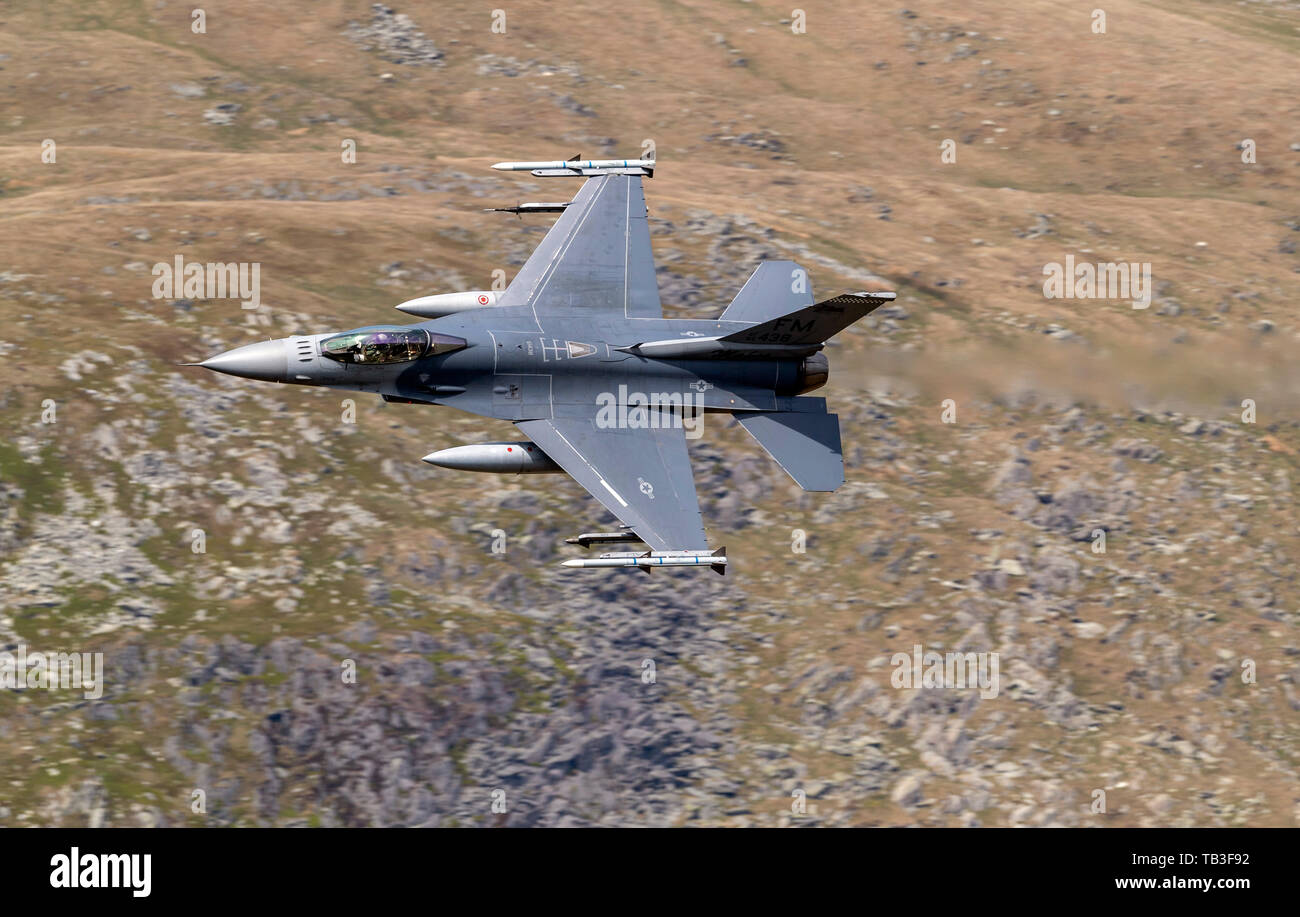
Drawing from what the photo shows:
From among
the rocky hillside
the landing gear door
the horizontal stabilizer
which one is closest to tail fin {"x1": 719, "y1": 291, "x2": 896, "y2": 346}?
the horizontal stabilizer

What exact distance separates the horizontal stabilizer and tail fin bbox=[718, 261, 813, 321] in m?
2.47

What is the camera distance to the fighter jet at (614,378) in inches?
1268

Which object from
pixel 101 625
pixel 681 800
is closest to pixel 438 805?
pixel 681 800

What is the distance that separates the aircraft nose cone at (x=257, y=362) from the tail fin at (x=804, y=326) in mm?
9671

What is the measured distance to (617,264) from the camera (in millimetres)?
35625

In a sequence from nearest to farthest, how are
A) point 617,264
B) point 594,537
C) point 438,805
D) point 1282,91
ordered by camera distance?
point 594,537
point 617,264
point 438,805
point 1282,91

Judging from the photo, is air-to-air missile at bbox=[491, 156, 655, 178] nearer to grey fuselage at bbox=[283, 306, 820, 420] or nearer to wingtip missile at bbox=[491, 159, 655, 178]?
wingtip missile at bbox=[491, 159, 655, 178]

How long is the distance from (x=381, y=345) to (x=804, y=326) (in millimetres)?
9374

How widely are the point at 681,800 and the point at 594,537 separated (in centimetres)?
1582

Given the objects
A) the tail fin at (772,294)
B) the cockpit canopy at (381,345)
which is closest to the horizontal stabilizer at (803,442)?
the tail fin at (772,294)

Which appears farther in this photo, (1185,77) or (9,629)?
(1185,77)

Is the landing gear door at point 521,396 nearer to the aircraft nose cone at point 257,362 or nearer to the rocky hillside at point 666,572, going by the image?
the aircraft nose cone at point 257,362

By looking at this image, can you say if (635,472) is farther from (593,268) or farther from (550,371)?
(593,268)

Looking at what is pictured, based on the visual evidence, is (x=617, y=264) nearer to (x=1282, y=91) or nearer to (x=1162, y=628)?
(x=1162, y=628)
